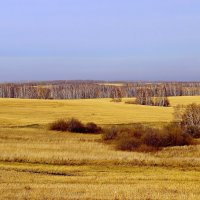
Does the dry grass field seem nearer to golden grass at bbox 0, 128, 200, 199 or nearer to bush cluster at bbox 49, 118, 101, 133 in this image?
golden grass at bbox 0, 128, 200, 199

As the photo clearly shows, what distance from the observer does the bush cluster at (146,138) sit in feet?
122

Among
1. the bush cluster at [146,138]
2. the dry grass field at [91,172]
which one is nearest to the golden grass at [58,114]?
the bush cluster at [146,138]

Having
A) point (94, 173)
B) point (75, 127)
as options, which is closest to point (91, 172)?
point (94, 173)

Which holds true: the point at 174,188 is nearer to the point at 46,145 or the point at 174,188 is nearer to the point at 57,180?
the point at 57,180

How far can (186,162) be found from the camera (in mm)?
28203

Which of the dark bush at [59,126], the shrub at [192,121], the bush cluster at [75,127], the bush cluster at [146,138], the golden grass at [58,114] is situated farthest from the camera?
the golden grass at [58,114]

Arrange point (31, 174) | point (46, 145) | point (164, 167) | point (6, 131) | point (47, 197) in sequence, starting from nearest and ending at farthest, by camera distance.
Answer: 1. point (47, 197)
2. point (31, 174)
3. point (164, 167)
4. point (46, 145)
5. point (6, 131)

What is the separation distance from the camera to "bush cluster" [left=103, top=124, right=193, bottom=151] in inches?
1461

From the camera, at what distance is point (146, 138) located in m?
38.9

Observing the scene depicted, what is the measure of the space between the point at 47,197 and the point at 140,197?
318 cm

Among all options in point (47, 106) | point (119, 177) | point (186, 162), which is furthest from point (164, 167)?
point (47, 106)

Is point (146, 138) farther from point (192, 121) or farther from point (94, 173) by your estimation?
point (192, 121)

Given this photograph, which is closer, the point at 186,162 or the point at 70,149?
the point at 186,162

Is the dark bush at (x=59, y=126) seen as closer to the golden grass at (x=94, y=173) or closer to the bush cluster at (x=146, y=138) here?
the bush cluster at (x=146, y=138)
